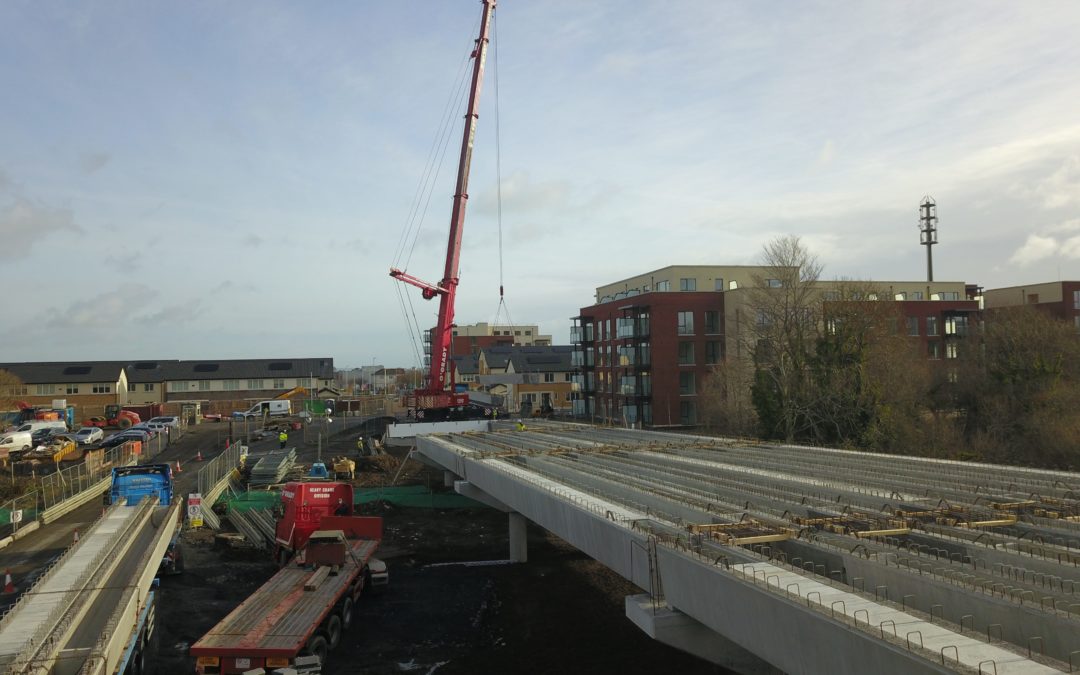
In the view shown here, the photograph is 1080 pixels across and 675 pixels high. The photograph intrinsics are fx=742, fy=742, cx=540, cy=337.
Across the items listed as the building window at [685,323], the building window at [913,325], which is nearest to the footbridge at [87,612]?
the building window at [685,323]

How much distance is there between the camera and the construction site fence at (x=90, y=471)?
3238cm

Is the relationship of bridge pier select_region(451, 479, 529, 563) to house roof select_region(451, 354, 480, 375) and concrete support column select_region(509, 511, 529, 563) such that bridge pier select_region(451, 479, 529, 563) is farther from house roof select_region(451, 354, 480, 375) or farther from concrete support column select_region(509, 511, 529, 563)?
house roof select_region(451, 354, 480, 375)

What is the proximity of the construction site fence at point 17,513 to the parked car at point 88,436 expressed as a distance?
29.2 meters

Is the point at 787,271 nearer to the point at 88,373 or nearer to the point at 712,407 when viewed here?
the point at 712,407

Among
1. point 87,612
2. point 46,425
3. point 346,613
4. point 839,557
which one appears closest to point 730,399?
point 346,613

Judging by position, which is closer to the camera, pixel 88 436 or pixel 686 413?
pixel 88 436

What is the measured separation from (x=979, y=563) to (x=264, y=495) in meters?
31.9

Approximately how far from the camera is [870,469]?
2012 cm

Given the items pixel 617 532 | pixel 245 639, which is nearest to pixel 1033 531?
pixel 617 532

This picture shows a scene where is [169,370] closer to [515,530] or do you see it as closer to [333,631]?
[515,530]

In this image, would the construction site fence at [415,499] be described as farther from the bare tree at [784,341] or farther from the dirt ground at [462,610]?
the bare tree at [784,341]

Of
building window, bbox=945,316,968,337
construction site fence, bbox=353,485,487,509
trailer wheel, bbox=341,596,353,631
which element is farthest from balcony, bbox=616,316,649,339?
trailer wheel, bbox=341,596,353,631

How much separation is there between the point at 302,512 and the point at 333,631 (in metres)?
6.57

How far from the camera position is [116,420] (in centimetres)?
7494
